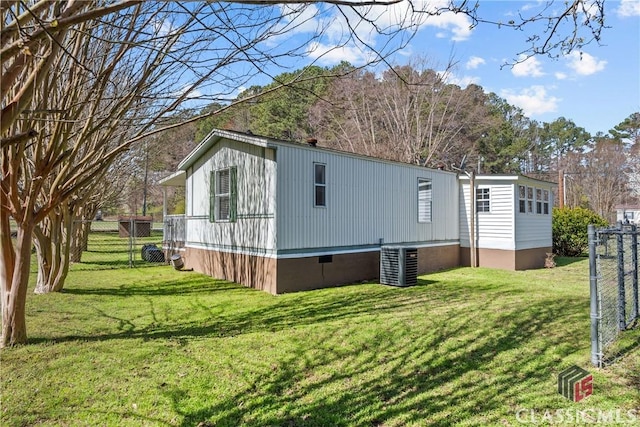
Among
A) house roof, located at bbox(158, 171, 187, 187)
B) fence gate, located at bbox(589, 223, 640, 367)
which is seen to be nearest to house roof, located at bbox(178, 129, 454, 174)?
house roof, located at bbox(158, 171, 187, 187)

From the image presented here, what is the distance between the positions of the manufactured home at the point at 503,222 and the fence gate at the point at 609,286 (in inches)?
248

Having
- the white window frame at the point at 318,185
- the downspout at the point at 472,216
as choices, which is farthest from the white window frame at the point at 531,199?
the white window frame at the point at 318,185

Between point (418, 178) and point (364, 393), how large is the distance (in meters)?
9.02

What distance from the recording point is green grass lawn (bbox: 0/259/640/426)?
3.17 metres

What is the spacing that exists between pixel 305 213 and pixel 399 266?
8.59ft

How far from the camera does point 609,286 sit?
482 centimetres

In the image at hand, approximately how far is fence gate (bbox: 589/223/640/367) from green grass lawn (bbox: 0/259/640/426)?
0.76 ft

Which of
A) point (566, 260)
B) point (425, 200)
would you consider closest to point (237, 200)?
point (425, 200)

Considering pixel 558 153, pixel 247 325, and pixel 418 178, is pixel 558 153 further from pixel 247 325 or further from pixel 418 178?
pixel 247 325

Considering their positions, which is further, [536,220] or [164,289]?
[536,220]

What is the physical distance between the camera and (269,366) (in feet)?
13.5

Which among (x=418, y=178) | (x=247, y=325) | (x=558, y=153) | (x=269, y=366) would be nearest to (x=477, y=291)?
(x=418, y=178)

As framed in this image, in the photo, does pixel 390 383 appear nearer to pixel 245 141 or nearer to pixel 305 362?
pixel 305 362

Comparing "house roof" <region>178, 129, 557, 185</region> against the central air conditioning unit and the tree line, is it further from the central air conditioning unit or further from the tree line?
the tree line
